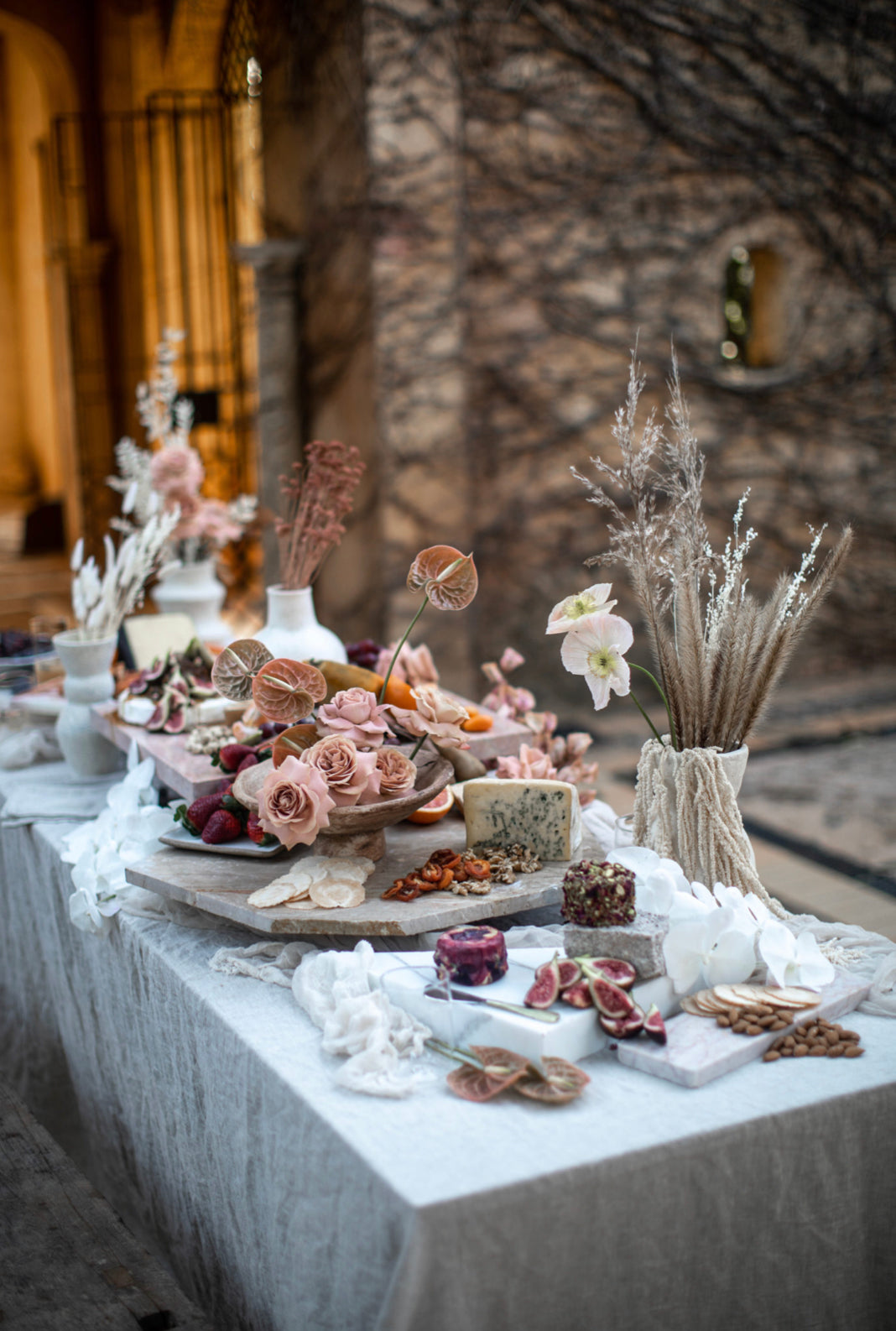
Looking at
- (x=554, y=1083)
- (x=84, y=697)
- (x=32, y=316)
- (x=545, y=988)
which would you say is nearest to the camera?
(x=554, y=1083)

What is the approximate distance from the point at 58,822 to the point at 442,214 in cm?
350

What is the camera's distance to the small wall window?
5.84 m

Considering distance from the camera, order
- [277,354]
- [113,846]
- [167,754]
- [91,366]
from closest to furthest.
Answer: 1. [113,846]
2. [167,754]
3. [277,354]
4. [91,366]

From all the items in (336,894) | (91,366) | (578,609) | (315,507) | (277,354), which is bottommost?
(336,894)

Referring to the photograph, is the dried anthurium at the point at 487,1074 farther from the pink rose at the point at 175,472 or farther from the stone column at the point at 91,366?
the stone column at the point at 91,366

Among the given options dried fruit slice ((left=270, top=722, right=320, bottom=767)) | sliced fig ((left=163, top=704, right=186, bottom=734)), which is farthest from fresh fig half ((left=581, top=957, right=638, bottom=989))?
sliced fig ((left=163, top=704, right=186, bottom=734))

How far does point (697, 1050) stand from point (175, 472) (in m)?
2.18

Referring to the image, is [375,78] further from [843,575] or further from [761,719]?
[761,719]

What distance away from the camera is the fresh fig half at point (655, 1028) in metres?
1.38

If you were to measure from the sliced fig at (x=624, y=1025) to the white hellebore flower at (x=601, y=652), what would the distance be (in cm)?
42

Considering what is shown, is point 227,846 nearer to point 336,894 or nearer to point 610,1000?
point 336,894

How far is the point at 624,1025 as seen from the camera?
4.55 feet

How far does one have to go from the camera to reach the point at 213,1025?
156 centimetres

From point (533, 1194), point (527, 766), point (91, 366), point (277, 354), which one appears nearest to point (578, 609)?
point (527, 766)
